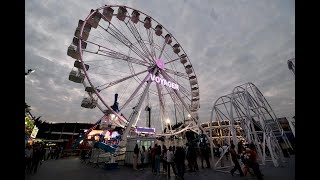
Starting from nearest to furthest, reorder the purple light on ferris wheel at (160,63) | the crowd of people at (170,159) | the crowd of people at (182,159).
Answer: the crowd of people at (182,159), the crowd of people at (170,159), the purple light on ferris wheel at (160,63)

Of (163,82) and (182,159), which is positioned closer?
(182,159)

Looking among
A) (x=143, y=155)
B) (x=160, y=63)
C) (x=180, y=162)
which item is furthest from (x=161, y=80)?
(x=180, y=162)

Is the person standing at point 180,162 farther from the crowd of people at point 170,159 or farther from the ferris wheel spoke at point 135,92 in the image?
the ferris wheel spoke at point 135,92

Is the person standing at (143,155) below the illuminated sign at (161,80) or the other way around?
below

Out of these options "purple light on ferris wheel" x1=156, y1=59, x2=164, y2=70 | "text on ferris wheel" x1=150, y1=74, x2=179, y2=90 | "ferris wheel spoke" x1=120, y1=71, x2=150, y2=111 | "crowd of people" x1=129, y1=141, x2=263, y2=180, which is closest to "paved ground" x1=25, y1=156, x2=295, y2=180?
"crowd of people" x1=129, y1=141, x2=263, y2=180

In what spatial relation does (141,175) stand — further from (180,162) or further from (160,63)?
(160,63)

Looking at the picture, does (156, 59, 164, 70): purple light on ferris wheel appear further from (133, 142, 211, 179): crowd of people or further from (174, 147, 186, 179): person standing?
(174, 147, 186, 179): person standing

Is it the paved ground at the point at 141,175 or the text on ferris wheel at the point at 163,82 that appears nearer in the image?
the paved ground at the point at 141,175

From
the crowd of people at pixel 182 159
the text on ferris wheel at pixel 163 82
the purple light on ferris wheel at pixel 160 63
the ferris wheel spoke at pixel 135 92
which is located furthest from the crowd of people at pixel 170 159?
the purple light on ferris wheel at pixel 160 63

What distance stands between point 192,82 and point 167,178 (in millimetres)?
17827
